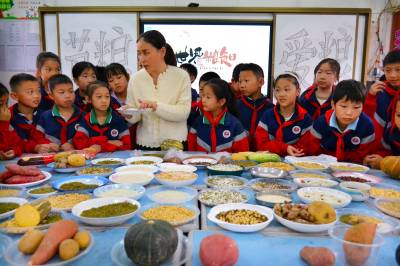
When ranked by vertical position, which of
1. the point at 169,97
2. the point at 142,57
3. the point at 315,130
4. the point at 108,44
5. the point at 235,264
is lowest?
the point at 235,264

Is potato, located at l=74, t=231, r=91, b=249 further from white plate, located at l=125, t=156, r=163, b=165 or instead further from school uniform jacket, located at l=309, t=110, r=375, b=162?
school uniform jacket, located at l=309, t=110, r=375, b=162

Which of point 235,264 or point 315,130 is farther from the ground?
point 315,130

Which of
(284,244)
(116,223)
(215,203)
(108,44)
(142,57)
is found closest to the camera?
(284,244)

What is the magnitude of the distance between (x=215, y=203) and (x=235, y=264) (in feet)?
1.59

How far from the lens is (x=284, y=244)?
1200mm

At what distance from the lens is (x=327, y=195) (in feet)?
5.40

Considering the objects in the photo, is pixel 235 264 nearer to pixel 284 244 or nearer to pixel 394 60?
pixel 284 244

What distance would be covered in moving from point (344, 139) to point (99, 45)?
12.7 ft

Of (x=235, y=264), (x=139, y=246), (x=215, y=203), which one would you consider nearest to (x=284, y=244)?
(x=235, y=264)

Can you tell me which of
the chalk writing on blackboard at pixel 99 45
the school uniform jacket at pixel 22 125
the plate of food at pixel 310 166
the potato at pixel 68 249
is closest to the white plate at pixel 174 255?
the potato at pixel 68 249

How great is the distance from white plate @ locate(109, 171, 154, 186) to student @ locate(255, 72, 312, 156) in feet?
4.48

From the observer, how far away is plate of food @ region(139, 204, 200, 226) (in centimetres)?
133

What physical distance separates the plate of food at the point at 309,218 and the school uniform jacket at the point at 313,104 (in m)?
2.20

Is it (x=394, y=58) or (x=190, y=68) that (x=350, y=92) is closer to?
(x=394, y=58)
